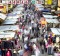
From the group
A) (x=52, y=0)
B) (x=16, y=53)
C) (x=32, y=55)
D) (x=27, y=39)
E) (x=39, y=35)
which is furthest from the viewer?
(x=52, y=0)

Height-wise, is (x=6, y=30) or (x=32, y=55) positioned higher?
(x=6, y=30)

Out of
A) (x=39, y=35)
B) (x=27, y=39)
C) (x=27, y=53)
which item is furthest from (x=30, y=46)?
(x=39, y=35)

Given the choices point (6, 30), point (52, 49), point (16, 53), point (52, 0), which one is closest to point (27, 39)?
point (6, 30)

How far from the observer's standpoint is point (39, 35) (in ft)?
94.1

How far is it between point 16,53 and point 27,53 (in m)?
2.65

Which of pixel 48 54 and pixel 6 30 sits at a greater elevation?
pixel 6 30

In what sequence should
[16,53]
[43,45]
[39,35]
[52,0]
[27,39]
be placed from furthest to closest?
[52,0], [39,35], [27,39], [43,45], [16,53]

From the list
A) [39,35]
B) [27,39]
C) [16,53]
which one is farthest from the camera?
[39,35]

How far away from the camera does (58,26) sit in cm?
2869

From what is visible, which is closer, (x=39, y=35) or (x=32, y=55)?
(x=32, y=55)

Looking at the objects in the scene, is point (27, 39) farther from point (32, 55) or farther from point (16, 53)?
point (16, 53)

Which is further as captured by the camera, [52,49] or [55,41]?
[55,41]

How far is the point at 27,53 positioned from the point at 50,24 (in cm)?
971

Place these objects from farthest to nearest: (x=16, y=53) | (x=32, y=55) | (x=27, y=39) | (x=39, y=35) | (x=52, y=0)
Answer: (x=52, y=0) → (x=39, y=35) → (x=27, y=39) → (x=32, y=55) → (x=16, y=53)
